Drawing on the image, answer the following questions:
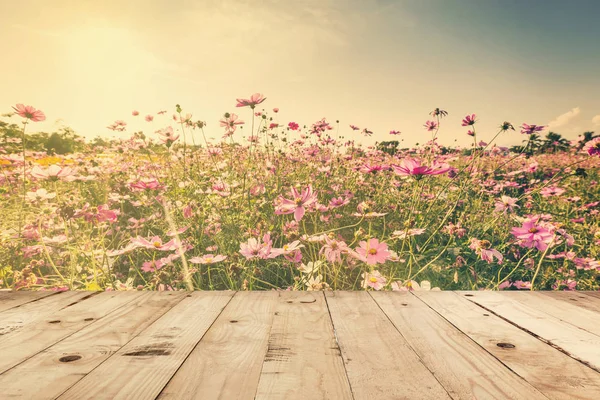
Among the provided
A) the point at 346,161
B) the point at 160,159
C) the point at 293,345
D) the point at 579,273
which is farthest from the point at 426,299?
the point at 160,159

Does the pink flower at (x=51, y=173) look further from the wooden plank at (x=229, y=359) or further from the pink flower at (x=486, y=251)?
the pink flower at (x=486, y=251)

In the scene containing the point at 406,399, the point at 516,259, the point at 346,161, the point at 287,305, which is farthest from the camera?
the point at 346,161

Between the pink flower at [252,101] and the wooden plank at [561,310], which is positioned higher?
the pink flower at [252,101]

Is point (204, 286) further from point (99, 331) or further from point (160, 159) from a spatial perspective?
point (160, 159)

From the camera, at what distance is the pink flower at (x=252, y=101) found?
2.28m

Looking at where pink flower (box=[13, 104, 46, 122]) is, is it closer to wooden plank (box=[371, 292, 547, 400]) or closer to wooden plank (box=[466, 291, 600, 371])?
wooden plank (box=[371, 292, 547, 400])

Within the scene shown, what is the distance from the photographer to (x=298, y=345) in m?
1.00

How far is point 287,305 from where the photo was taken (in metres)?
1.33

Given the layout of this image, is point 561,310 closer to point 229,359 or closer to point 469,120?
point 229,359

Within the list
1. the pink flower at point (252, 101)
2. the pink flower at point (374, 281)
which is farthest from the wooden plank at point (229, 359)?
the pink flower at point (252, 101)

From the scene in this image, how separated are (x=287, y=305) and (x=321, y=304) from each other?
11 centimetres

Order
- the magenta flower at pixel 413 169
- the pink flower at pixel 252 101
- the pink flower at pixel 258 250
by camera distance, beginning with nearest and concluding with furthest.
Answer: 1. the magenta flower at pixel 413 169
2. the pink flower at pixel 258 250
3. the pink flower at pixel 252 101

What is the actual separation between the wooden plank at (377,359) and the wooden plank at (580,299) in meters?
0.70

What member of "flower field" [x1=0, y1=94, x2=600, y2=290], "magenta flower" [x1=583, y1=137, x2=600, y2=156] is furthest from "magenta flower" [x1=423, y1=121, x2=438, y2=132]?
"magenta flower" [x1=583, y1=137, x2=600, y2=156]
